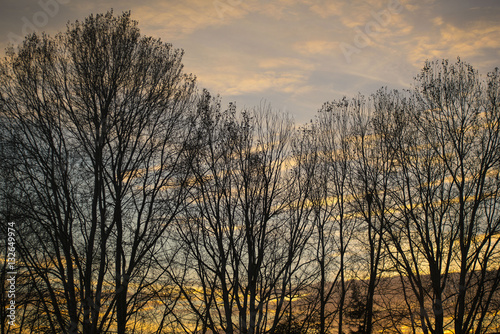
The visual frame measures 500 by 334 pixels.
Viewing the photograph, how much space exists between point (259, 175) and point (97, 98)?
19.8 feet

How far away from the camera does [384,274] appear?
19672 mm

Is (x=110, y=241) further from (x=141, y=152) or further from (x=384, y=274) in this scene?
(x=384, y=274)

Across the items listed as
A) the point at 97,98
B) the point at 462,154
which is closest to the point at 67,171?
the point at 97,98

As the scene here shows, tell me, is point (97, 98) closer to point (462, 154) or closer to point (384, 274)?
point (462, 154)

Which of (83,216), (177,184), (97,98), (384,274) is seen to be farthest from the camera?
(384,274)

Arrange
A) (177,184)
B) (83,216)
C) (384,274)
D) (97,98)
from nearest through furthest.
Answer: (97,98) → (83,216) → (177,184) → (384,274)

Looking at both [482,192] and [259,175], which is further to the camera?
[482,192]

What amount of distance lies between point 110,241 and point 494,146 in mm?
14892

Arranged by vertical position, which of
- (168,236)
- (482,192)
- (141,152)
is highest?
(141,152)

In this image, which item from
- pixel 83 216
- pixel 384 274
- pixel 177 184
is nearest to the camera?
pixel 83 216

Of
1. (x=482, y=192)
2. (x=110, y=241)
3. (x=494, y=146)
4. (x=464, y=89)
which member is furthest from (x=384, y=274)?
(x=110, y=241)

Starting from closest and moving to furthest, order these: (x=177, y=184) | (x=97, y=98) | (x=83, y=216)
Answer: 1. (x=97, y=98)
2. (x=83, y=216)
3. (x=177, y=184)

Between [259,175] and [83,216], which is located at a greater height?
[259,175]

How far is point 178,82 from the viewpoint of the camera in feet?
44.9
